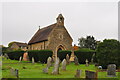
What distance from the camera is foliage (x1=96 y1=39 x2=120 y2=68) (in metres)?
→ 23.2

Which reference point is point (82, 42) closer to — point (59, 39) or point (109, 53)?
point (59, 39)

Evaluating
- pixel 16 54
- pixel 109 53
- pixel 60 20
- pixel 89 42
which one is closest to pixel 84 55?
pixel 109 53

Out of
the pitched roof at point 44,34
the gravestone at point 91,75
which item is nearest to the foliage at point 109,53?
the gravestone at point 91,75

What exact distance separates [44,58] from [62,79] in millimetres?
21514

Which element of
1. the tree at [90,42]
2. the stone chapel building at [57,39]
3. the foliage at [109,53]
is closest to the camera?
the foliage at [109,53]

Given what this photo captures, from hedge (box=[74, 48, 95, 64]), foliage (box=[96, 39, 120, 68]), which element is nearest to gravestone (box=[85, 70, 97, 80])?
foliage (box=[96, 39, 120, 68])

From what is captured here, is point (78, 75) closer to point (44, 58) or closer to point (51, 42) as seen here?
point (44, 58)

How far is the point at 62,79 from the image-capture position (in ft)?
46.0

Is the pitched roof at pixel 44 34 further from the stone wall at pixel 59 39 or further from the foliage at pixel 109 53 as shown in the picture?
the foliage at pixel 109 53

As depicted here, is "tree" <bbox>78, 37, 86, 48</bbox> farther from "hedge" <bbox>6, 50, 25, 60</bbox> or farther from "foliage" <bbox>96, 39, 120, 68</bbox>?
"foliage" <bbox>96, 39, 120, 68</bbox>

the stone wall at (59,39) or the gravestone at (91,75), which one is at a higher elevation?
the stone wall at (59,39)

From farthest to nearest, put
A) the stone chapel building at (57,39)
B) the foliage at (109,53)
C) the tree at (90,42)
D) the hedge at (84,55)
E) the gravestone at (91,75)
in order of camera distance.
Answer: the tree at (90,42) → the stone chapel building at (57,39) → the hedge at (84,55) → the foliage at (109,53) → the gravestone at (91,75)

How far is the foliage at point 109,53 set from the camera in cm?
2323

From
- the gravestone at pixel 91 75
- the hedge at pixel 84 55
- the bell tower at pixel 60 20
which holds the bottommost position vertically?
the gravestone at pixel 91 75
